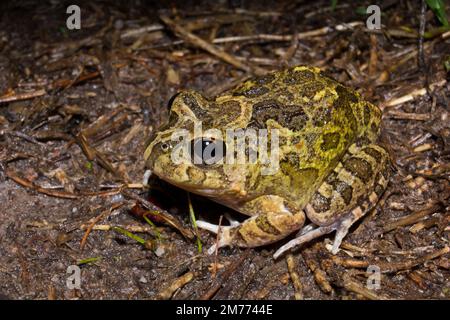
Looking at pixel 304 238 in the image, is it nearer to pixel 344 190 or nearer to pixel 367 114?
pixel 344 190

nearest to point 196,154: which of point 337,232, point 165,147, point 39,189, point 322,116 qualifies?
point 165,147

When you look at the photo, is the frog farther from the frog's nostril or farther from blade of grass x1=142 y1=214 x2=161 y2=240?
blade of grass x1=142 y1=214 x2=161 y2=240

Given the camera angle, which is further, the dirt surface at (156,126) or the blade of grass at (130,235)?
the blade of grass at (130,235)

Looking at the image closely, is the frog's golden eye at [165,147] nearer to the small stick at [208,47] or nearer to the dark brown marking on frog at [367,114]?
the dark brown marking on frog at [367,114]

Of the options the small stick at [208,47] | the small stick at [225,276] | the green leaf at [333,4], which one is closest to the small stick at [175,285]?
the small stick at [225,276]

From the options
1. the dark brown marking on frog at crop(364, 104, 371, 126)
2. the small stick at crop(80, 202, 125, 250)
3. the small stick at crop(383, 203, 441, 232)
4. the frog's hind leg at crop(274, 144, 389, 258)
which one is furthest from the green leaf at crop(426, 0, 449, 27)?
the small stick at crop(80, 202, 125, 250)

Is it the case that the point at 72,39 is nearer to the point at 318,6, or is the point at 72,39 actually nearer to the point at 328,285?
the point at 318,6
